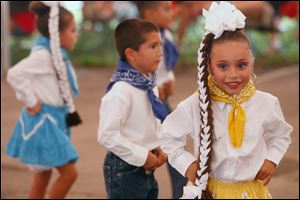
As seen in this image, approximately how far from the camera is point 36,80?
15.3 feet

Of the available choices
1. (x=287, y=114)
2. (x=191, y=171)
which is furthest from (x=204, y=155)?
(x=287, y=114)

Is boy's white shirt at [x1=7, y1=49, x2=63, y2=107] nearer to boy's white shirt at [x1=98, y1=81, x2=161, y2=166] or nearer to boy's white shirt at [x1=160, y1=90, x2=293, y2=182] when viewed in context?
boy's white shirt at [x1=98, y1=81, x2=161, y2=166]

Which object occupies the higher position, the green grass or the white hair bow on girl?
the white hair bow on girl

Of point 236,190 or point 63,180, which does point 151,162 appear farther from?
point 63,180

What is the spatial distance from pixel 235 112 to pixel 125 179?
114 centimetres

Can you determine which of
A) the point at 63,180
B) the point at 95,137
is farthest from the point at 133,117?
the point at 95,137

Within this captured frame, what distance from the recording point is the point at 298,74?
9.88m

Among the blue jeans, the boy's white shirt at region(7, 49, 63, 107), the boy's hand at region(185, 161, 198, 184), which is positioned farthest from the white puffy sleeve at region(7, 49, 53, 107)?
the boy's hand at region(185, 161, 198, 184)

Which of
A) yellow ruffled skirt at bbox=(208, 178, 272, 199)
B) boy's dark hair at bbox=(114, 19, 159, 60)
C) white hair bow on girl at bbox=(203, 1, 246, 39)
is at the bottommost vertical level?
yellow ruffled skirt at bbox=(208, 178, 272, 199)

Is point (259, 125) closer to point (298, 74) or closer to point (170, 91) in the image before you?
point (170, 91)

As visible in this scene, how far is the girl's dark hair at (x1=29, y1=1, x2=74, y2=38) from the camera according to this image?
4.68m

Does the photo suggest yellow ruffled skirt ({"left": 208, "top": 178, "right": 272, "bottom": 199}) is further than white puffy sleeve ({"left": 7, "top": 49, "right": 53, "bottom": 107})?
No

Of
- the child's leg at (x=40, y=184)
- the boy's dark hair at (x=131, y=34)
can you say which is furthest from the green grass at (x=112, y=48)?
the boy's dark hair at (x=131, y=34)

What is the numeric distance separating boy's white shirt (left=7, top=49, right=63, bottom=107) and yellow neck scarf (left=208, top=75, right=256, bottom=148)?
2.01 metres
